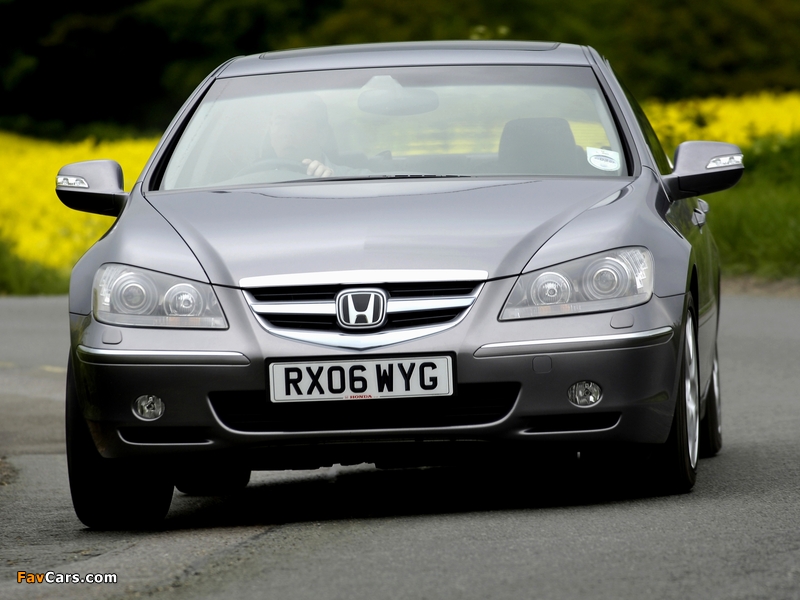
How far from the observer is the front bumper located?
4965 mm

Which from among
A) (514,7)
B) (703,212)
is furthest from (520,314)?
(514,7)

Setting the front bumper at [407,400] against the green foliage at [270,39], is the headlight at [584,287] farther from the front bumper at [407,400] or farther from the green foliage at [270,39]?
the green foliage at [270,39]

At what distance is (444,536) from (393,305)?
72 cm

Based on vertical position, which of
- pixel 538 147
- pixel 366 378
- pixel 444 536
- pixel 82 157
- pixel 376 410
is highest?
pixel 538 147

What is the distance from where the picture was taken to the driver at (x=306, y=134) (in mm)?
6066

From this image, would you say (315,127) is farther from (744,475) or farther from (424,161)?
(744,475)

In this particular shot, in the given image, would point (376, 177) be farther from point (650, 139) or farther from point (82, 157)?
point (82, 157)

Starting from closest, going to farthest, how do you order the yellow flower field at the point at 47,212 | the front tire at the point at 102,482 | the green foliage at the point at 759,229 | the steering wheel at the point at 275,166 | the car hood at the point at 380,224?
the car hood at the point at 380,224 < the front tire at the point at 102,482 < the steering wheel at the point at 275,166 < the green foliage at the point at 759,229 < the yellow flower field at the point at 47,212

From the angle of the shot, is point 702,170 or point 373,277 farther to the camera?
point 702,170

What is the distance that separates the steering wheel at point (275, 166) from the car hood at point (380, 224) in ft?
1.30

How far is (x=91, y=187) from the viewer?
241 inches

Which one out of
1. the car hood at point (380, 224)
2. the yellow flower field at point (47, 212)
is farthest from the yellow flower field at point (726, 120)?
the car hood at point (380, 224)

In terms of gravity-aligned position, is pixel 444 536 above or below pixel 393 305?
below

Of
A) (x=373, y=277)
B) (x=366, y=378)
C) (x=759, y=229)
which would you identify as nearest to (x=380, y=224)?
(x=373, y=277)
